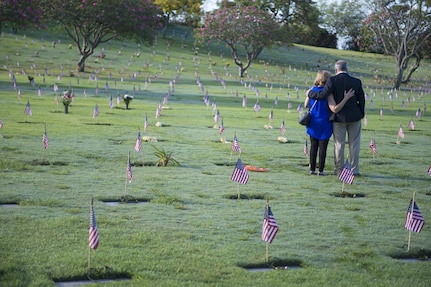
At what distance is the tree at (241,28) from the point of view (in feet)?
202

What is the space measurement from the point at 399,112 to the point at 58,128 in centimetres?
1891

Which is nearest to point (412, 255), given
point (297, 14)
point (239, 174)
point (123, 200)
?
point (239, 174)

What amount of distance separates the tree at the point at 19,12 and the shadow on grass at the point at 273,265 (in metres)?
38.3

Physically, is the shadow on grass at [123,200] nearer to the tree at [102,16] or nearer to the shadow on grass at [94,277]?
the shadow on grass at [94,277]

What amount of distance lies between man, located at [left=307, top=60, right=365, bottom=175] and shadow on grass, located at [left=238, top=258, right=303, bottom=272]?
20.7ft

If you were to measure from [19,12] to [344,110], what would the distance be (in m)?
34.0

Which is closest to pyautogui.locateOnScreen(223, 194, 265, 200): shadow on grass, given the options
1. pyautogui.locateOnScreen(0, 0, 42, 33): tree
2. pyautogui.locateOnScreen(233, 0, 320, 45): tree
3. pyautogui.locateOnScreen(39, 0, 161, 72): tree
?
pyautogui.locateOnScreen(0, 0, 42, 33): tree

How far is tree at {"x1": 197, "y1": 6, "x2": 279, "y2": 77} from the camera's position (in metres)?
61.6

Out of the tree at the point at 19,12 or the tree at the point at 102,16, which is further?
the tree at the point at 102,16

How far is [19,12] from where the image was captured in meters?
44.5

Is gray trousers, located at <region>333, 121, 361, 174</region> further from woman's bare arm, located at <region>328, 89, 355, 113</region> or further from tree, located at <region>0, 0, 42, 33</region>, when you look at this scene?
tree, located at <region>0, 0, 42, 33</region>

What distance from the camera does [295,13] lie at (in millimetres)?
88375

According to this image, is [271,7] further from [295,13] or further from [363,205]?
[363,205]

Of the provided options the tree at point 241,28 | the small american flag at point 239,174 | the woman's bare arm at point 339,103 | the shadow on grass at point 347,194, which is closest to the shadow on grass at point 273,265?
the small american flag at point 239,174
